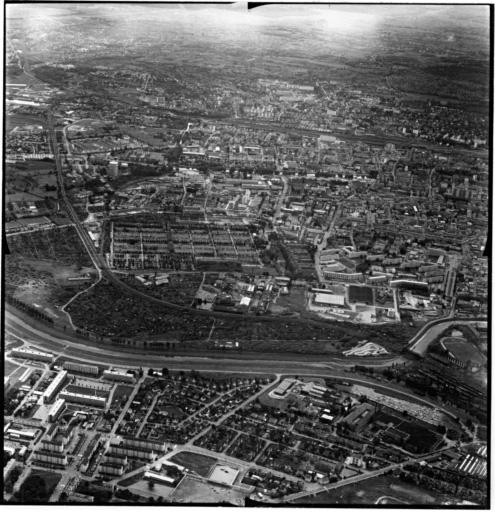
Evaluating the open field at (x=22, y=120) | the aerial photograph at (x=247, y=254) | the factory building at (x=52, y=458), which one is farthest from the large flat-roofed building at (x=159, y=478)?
the open field at (x=22, y=120)

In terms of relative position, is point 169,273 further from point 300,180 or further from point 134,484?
point 134,484

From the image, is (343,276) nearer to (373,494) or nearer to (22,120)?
(373,494)

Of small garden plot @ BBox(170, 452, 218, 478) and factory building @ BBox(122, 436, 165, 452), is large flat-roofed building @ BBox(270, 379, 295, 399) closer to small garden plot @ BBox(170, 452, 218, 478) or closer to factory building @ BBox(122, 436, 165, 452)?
small garden plot @ BBox(170, 452, 218, 478)

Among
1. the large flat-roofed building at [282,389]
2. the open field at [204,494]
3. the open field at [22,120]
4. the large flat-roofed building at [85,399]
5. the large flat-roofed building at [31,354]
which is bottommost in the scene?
the open field at [204,494]

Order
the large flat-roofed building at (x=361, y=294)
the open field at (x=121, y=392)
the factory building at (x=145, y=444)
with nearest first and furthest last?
the factory building at (x=145, y=444), the open field at (x=121, y=392), the large flat-roofed building at (x=361, y=294)

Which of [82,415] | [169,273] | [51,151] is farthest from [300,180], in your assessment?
[82,415]

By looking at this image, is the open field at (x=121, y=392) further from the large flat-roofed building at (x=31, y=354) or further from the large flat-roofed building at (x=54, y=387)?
the large flat-roofed building at (x=31, y=354)

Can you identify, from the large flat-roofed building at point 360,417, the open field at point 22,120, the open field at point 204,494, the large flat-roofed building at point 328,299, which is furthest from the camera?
the open field at point 22,120

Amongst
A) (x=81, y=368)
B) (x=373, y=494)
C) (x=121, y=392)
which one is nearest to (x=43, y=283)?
(x=81, y=368)
